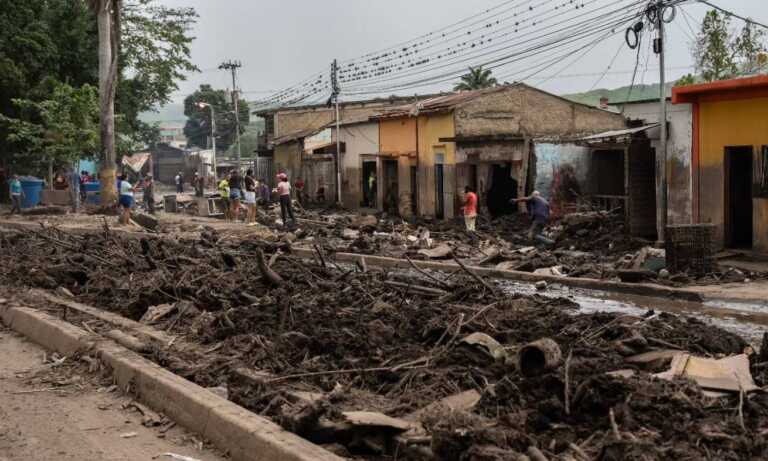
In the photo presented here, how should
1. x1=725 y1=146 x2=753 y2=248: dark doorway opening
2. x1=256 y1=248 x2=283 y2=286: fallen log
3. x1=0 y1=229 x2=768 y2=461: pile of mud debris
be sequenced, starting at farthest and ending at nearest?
x1=725 y1=146 x2=753 y2=248: dark doorway opening, x1=256 y1=248 x2=283 y2=286: fallen log, x1=0 y1=229 x2=768 y2=461: pile of mud debris

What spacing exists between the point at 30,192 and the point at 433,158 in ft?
58.8

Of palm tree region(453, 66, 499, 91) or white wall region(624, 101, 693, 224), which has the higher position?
palm tree region(453, 66, 499, 91)

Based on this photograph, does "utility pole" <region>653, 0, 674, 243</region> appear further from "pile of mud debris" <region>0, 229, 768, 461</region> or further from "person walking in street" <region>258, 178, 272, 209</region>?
"person walking in street" <region>258, 178, 272, 209</region>

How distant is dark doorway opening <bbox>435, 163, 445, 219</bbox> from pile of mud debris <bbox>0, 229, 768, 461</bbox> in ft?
71.0

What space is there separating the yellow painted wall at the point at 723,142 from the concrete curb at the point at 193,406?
14.5 metres

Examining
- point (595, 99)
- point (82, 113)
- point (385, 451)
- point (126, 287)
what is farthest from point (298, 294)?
point (595, 99)

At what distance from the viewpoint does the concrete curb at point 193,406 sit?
565 cm

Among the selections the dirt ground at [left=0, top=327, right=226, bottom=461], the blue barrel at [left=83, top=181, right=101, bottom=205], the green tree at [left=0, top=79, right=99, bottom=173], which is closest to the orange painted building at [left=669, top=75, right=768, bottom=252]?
the dirt ground at [left=0, top=327, right=226, bottom=461]

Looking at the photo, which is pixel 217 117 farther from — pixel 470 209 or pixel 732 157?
pixel 732 157

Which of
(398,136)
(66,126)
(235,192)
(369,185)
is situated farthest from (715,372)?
(369,185)

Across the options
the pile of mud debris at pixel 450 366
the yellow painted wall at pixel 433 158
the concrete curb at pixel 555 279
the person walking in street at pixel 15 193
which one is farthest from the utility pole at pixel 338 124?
the pile of mud debris at pixel 450 366

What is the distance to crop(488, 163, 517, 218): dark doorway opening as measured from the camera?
3269cm

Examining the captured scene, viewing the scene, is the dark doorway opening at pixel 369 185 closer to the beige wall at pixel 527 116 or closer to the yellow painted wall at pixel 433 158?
the yellow painted wall at pixel 433 158

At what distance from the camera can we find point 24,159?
140ft
